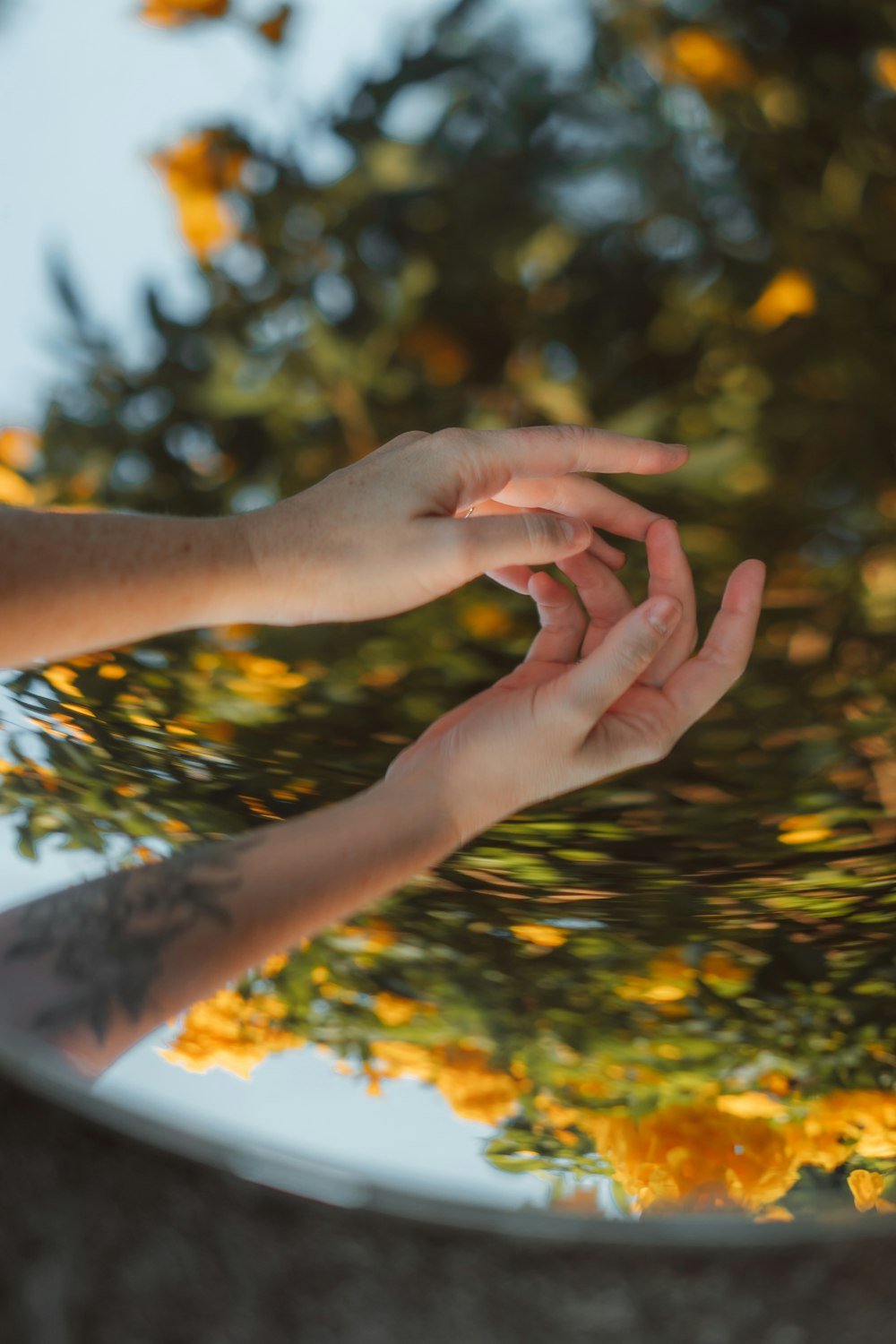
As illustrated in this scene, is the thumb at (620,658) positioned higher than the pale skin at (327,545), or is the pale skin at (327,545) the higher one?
the pale skin at (327,545)

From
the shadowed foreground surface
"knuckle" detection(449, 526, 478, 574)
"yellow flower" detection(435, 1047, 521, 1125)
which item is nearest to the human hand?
"knuckle" detection(449, 526, 478, 574)

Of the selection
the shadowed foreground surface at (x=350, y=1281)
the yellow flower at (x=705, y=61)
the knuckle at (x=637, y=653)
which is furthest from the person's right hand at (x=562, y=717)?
the shadowed foreground surface at (x=350, y=1281)

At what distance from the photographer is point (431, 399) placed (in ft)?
0.85

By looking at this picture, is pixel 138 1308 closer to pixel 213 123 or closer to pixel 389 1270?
pixel 389 1270

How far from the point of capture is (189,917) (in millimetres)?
259

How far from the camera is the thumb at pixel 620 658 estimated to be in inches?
10.5

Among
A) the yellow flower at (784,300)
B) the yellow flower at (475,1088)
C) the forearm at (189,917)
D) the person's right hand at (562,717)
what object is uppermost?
the yellow flower at (784,300)

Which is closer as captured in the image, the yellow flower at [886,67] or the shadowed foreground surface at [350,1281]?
the yellow flower at [886,67]

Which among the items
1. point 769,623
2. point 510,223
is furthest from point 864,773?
point 510,223

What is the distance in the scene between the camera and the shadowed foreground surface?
1.61 ft

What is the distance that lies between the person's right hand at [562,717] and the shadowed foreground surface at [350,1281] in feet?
1.02

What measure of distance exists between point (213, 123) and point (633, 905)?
8.2 inches

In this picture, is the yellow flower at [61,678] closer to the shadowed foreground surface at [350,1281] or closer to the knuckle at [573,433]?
the knuckle at [573,433]

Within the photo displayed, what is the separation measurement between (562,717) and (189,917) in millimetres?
99
